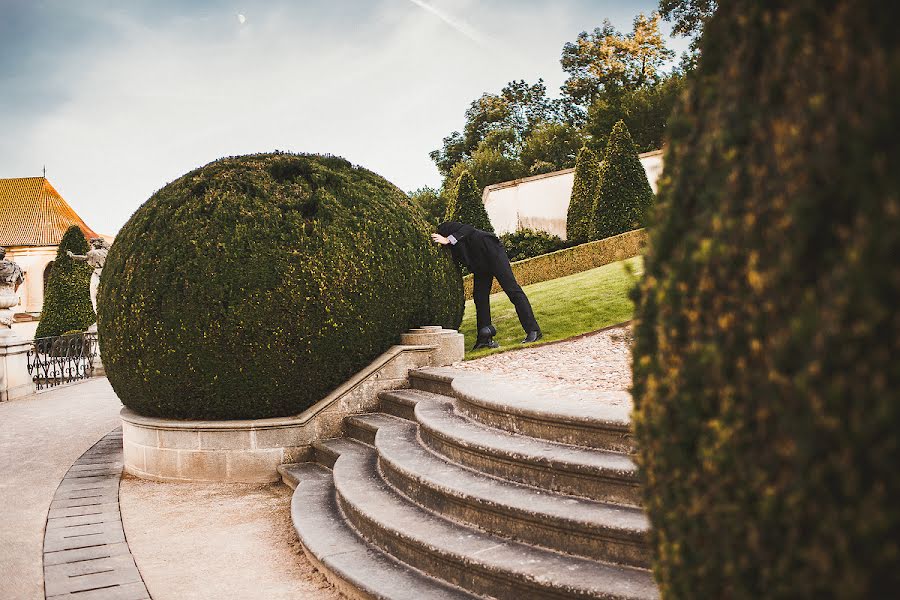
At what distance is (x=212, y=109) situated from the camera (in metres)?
22.9

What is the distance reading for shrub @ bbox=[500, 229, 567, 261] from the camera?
20.8 meters

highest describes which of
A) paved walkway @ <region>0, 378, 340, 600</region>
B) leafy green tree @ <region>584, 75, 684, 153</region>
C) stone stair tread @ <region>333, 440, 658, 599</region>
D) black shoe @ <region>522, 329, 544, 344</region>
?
leafy green tree @ <region>584, 75, 684, 153</region>

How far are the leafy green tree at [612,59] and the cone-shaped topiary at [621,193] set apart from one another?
21.2 meters

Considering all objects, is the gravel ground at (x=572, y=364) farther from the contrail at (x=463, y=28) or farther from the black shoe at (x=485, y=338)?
the contrail at (x=463, y=28)

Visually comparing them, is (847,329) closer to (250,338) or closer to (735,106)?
(735,106)

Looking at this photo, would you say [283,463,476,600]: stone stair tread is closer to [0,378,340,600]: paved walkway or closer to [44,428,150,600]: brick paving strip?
[0,378,340,600]: paved walkway

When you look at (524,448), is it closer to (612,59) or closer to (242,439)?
(242,439)

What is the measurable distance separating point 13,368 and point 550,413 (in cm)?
1271

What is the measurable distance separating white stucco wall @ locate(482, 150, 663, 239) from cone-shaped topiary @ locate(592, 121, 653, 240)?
410cm

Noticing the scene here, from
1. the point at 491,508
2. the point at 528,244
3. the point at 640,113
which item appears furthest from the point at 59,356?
the point at 640,113

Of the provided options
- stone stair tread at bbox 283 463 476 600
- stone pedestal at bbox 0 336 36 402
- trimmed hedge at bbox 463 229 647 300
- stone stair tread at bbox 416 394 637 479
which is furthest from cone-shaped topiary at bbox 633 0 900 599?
trimmed hedge at bbox 463 229 647 300

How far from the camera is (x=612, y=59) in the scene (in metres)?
42.0

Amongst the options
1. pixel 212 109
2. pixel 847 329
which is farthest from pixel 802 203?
pixel 212 109

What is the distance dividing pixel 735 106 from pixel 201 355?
582 cm
